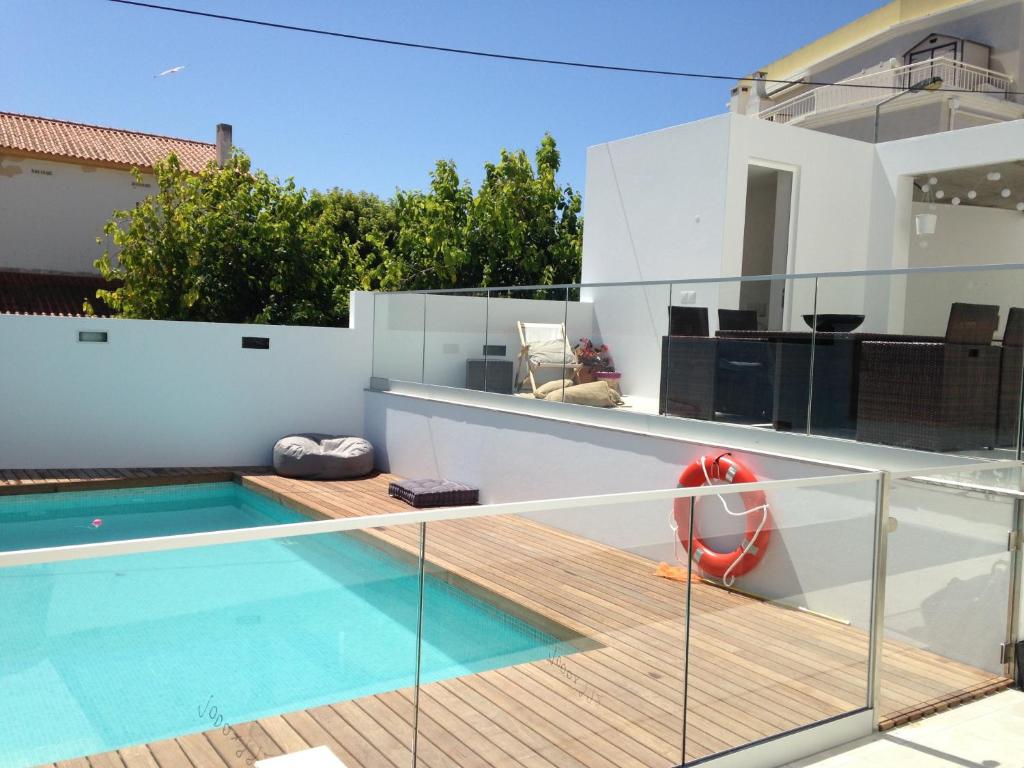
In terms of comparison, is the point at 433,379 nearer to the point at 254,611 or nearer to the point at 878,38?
Result: the point at 254,611

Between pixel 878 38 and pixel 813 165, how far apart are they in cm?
1382

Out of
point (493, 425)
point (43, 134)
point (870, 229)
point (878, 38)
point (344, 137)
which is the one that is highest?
point (878, 38)

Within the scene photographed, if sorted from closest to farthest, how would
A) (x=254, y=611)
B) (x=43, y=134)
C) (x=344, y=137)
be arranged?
(x=254, y=611)
(x=43, y=134)
(x=344, y=137)

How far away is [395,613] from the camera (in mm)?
2428

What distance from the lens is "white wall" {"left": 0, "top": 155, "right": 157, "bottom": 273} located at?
1627 centimetres

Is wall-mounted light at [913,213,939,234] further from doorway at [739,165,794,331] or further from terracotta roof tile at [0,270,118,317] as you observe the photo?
terracotta roof tile at [0,270,118,317]

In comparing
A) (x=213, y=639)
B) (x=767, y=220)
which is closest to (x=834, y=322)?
(x=213, y=639)

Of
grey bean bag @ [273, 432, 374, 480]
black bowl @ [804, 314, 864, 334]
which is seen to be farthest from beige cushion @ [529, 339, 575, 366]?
grey bean bag @ [273, 432, 374, 480]

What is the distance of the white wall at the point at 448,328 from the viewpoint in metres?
7.25

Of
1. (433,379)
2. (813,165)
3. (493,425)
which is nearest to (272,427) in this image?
(433,379)

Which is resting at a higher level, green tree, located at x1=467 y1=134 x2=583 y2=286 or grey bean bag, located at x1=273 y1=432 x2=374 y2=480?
green tree, located at x1=467 y1=134 x2=583 y2=286

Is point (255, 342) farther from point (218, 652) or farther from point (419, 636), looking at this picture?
point (218, 652)

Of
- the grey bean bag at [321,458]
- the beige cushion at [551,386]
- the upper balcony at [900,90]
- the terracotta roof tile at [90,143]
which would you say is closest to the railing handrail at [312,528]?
the beige cushion at [551,386]

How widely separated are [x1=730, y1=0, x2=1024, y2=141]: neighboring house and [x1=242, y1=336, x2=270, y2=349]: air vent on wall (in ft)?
33.2
